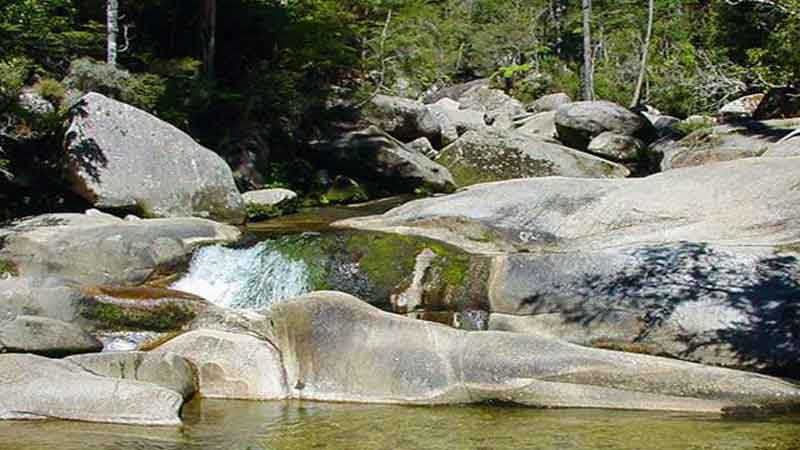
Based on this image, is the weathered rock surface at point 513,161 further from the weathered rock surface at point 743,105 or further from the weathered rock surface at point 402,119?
the weathered rock surface at point 743,105

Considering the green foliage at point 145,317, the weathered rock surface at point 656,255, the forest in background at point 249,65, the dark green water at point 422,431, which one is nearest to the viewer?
the dark green water at point 422,431

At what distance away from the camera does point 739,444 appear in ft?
23.8

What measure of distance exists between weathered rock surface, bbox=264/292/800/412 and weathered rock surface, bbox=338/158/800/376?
0.81m

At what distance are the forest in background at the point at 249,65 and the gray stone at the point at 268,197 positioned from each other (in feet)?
7.33

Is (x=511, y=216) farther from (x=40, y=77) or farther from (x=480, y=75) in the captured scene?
(x=480, y=75)

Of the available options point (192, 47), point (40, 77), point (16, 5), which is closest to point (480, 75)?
point (192, 47)

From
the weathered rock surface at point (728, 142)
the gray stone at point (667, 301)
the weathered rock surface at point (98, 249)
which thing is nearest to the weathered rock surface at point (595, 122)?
the weathered rock surface at point (728, 142)

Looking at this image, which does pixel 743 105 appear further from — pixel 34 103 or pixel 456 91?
pixel 34 103

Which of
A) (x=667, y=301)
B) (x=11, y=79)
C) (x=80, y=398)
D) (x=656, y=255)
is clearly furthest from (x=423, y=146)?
(x=80, y=398)

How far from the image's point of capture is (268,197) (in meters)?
18.3

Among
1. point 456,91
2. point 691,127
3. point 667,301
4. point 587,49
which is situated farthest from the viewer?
point 456,91

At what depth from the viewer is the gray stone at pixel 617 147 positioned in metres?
24.3

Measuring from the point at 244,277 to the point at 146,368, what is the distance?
3626mm

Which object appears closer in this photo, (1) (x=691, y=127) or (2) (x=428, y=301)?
(2) (x=428, y=301)
